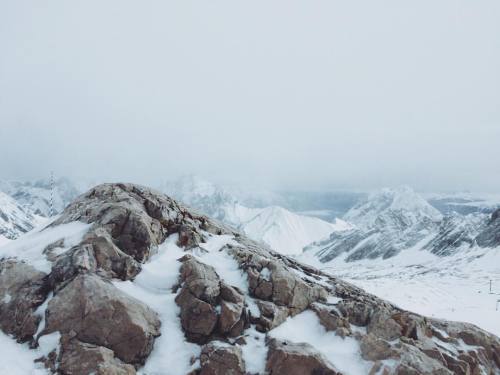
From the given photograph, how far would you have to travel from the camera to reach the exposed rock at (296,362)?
627 inches

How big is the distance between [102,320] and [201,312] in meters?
4.16

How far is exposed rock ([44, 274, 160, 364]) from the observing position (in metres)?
15.7

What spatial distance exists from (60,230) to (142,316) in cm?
806

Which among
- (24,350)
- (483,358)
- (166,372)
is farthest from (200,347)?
(483,358)

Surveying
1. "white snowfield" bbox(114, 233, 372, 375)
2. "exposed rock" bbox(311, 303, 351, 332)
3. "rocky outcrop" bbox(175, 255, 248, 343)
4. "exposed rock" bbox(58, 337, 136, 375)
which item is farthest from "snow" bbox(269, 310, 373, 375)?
"exposed rock" bbox(58, 337, 136, 375)

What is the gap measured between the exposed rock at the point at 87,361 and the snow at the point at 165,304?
1.05 metres

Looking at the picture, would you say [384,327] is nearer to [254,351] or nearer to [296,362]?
[296,362]

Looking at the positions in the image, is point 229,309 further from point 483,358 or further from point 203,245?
point 483,358

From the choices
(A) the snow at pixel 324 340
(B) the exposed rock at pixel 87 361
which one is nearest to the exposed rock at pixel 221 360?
(A) the snow at pixel 324 340

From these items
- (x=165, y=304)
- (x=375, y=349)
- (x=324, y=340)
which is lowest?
(x=324, y=340)

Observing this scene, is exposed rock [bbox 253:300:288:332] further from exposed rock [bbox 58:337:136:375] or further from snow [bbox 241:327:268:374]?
exposed rock [bbox 58:337:136:375]

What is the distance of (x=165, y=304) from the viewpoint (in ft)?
59.3

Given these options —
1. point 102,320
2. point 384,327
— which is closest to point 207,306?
point 102,320

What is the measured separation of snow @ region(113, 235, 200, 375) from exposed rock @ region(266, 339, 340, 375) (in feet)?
10.4
